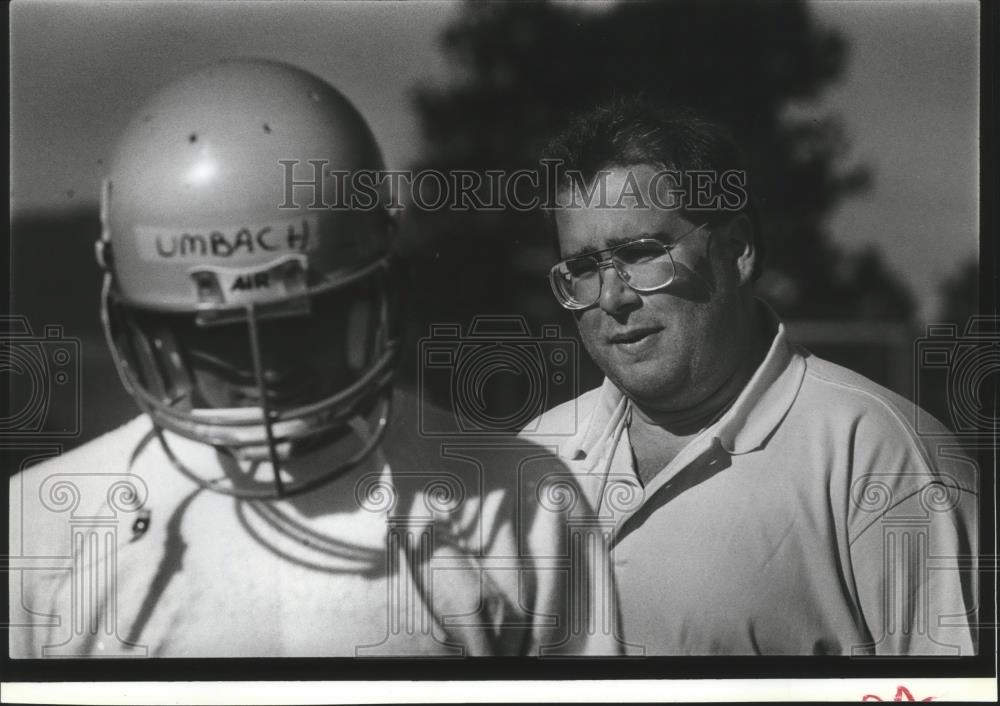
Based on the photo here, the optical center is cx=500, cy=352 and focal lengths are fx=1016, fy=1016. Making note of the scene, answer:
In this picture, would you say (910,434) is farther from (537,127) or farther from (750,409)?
(537,127)

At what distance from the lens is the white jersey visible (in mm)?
2650

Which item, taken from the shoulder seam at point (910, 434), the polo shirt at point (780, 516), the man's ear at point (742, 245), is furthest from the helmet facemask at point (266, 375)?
the shoulder seam at point (910, 434)

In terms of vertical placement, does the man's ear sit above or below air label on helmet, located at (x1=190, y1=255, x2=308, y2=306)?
above

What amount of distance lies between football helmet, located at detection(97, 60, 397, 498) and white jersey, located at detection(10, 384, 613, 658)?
0.09 metres

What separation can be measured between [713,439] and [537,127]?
0.93m

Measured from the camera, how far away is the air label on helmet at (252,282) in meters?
2.44

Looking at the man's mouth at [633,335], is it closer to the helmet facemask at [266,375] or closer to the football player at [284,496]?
the football player at [284,496]

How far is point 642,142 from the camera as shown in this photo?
2639 mm

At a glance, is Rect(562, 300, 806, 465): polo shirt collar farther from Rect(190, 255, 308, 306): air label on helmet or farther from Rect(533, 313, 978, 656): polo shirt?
Rect(190, 255, 308, 306): air label on helmet

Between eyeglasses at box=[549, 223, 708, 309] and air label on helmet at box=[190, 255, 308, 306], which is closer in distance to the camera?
air label on helmet at box=[190, 255, 308, 306]

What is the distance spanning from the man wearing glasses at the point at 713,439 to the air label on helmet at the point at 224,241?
658 millimetres

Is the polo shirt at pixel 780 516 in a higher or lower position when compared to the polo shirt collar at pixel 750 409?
lower

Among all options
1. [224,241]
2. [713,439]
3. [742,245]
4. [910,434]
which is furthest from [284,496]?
[910,434]

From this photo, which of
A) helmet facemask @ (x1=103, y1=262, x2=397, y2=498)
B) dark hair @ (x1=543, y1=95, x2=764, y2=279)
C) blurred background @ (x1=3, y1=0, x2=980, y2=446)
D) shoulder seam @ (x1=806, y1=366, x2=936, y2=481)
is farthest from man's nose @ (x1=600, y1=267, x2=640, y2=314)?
shoulder seam @ (x1=806, y1=366, x2=936, y2=481)
